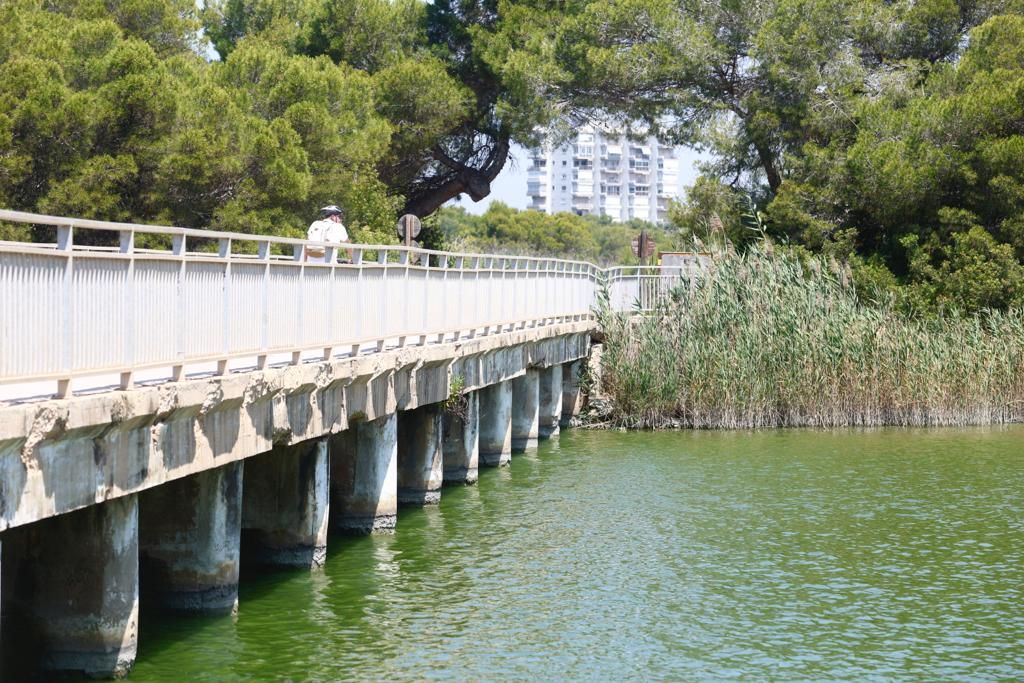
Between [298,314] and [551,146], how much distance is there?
33.7 meters

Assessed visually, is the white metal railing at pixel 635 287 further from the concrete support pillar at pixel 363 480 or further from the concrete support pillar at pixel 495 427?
the concrete support pillar at pixel 363 480

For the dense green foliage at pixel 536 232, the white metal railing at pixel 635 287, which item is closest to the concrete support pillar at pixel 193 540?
the white metal railing at pixel 635 287

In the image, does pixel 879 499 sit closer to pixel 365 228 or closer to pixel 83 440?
pixel 83 440

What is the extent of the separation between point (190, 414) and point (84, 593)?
1.52m

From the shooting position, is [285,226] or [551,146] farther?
[551,146]

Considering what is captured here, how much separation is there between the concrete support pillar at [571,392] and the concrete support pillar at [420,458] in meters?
11.3

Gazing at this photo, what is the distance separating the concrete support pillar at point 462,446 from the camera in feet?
75.5

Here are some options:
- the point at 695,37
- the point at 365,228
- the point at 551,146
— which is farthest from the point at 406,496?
the point at 551,146

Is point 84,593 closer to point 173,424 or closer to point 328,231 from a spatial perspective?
A: point 173,424

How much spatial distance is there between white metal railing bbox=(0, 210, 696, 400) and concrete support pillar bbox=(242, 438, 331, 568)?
1238mm

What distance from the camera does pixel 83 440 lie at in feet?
33.2

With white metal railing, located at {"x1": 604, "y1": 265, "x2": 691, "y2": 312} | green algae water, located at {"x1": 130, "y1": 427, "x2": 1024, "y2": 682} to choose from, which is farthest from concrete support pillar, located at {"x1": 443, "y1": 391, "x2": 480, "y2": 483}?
white metal railing, located at {"x1": 604, "y1": 265, "x2": 691, "y2": 312}

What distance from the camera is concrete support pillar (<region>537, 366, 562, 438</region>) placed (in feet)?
99.2

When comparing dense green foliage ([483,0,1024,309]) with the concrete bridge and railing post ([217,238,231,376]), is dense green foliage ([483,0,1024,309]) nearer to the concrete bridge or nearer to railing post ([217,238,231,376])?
the concrete bridge
